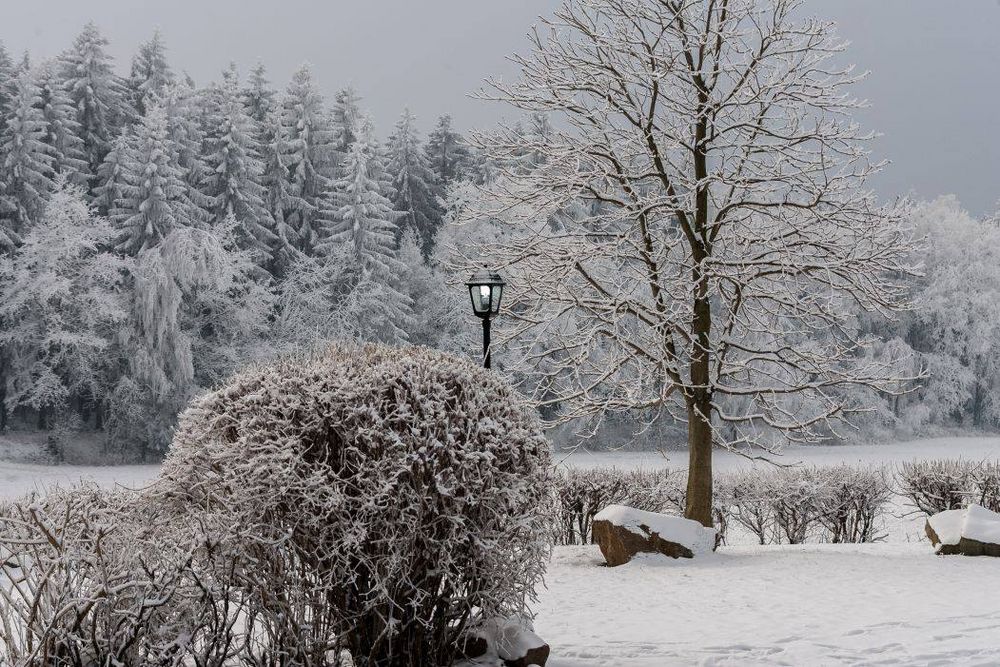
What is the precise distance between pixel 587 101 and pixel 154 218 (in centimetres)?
2034

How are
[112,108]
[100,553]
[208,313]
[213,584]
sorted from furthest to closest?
[112,108] < [208,313] < [213,584] < [100,553]

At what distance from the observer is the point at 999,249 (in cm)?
3788

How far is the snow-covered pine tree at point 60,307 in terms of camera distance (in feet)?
83.6

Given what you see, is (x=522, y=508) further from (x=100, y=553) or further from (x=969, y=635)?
(x=969, y=635)

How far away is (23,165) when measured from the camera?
28312 millimetres

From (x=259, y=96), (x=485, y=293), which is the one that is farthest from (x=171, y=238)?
(x=485, y=293)

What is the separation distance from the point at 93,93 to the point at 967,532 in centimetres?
3170

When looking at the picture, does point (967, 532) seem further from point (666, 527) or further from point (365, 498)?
point (365, 498)

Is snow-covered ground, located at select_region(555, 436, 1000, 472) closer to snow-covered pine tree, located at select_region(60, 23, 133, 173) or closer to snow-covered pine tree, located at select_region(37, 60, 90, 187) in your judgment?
snow-covered pine tree, located at select_region(37, 60, 90, 187)

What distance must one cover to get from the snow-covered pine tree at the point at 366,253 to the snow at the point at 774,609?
68.2 feet

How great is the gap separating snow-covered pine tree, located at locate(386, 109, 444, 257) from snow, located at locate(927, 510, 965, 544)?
28.7 metres

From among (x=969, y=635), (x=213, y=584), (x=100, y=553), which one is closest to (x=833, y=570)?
(x=969, y=635)

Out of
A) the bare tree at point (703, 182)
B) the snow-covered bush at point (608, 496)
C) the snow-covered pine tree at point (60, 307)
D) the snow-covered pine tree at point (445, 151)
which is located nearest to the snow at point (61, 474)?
the snow-covered pine tree at point (60, 307)

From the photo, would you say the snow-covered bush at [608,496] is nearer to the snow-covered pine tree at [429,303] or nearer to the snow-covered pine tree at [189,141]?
the snow-covered pine tree at [429,303]
